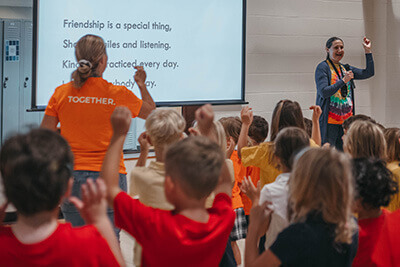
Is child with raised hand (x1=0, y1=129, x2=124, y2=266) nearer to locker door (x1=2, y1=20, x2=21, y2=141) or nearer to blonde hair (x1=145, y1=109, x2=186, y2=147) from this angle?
blonde hair (x1=145, y1=109, x2=186, y2=147)

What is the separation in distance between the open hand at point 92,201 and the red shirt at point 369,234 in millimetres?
890

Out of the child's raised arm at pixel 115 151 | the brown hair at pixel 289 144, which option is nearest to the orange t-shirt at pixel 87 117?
the brown hair at pixel 289 144

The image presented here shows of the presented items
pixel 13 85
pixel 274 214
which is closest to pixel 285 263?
pixel 274 214

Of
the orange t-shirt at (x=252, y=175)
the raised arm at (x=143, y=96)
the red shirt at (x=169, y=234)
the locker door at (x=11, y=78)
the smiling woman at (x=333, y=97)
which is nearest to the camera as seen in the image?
the red shirt at (x=169, y=234)

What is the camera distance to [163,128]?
6.59 feet

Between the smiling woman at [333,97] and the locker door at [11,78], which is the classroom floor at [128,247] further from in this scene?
the locker door at [11,78]

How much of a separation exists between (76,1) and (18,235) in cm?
309

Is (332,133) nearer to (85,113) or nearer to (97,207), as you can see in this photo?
(85,113)

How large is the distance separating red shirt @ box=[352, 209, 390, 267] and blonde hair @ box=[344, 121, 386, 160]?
1.97 ft

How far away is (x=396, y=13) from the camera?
5.75 metres

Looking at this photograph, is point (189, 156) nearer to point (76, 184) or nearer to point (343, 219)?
point (343, 219)

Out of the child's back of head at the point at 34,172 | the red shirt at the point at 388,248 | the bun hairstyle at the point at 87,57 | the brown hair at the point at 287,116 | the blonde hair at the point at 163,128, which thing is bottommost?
the red shirt at the point at 388,248

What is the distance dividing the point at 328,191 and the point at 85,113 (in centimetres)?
139

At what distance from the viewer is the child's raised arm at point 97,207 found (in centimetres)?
120
